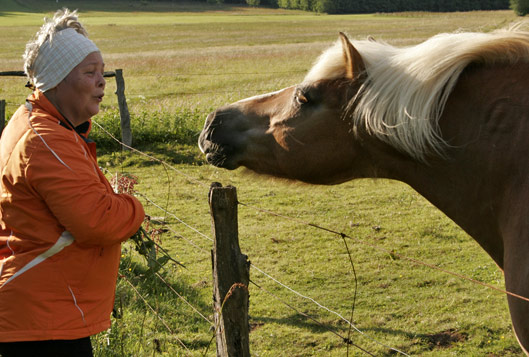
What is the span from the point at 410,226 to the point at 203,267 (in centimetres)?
284

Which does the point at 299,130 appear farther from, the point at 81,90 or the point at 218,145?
the point at 81,90

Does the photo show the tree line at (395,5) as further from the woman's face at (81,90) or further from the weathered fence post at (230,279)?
the woman's face at (81,90)

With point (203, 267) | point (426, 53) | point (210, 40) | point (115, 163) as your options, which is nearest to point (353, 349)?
point (203, 267)

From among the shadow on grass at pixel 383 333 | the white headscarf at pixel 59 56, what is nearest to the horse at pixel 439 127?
the white headscarf at pixel 59 56

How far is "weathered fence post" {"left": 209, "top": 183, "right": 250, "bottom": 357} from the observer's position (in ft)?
8.50

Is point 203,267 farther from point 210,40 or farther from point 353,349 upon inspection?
point 210,40

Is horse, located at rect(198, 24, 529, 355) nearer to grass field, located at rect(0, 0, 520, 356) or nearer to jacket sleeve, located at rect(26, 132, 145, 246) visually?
grass field, located at rect(0, 0, 520, 356)

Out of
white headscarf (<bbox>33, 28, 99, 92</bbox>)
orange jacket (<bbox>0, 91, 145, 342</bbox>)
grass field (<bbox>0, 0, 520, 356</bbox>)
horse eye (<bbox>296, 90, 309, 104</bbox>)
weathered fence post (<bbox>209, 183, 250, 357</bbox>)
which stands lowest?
grass field (<bbox>0, 0, 520, 356</bbox>)

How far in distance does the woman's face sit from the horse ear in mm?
1099

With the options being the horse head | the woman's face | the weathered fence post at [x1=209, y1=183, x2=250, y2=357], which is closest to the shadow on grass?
the weathered fence post at [x1=209, y1=183, x2=250, y2=357]

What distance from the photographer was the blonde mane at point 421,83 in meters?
2.31

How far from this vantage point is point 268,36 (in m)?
47.2

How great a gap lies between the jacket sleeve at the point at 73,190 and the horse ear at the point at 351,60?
126 centimetres

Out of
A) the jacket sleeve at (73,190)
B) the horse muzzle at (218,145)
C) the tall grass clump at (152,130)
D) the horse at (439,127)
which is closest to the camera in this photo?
the jacket sleeve at (73,190)
